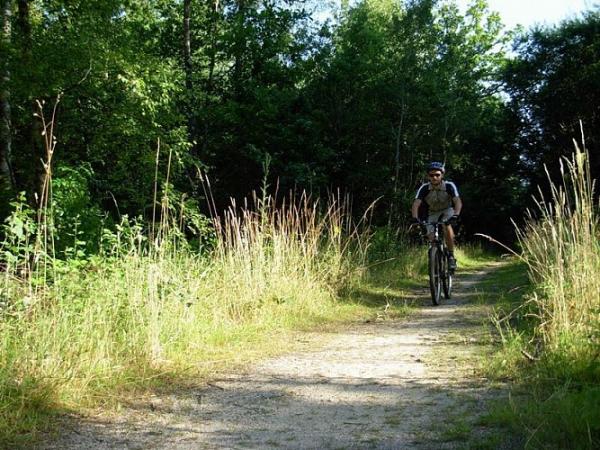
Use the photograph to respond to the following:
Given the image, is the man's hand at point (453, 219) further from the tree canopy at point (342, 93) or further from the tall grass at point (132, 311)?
the tree canopy at point (342, 93)

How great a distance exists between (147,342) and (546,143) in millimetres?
23814

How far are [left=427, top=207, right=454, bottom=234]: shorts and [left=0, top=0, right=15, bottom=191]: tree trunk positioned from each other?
24.1 ft

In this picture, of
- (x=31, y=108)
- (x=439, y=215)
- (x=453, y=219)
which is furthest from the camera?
(x=31, y=108)

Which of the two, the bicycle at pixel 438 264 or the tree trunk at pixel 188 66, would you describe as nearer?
the bicycle at pixel 438 264

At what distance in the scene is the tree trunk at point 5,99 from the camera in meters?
10.4

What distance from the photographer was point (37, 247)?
13.7 feet

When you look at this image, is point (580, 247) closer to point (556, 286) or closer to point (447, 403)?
point (556, 286)

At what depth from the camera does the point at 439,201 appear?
8.90 m

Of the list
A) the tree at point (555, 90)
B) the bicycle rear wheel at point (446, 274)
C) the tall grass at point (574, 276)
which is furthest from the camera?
the tree at point (555, 90)

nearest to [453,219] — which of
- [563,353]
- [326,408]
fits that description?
[563,353]

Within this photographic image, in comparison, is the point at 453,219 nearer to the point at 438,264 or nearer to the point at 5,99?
the point at 438,264

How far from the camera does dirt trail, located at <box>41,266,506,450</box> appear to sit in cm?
298

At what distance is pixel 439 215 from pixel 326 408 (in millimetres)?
5899

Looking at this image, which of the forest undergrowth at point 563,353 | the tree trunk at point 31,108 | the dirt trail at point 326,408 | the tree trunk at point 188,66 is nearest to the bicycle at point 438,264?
the forest undergrowth at point 563,353
